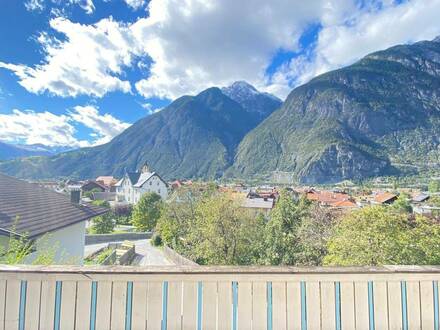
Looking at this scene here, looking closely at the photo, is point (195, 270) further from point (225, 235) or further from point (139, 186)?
point (139, 186)

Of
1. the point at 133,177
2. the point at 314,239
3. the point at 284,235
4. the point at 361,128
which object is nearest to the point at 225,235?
the point at 284,235

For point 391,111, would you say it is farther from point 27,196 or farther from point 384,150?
point 27,196

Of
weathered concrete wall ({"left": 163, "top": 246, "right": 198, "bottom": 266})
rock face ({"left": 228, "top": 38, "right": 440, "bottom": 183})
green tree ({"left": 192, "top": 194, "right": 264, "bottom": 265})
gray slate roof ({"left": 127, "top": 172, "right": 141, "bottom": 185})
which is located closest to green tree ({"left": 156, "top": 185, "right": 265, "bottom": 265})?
green tree ({"left": 192, "top": 194, "right": 264, "bottom": 265})

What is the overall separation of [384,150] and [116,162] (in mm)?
164027

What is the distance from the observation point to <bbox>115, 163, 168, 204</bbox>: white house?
176ft

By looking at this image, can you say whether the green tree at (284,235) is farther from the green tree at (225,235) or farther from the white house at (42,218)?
the white house at (42,218)

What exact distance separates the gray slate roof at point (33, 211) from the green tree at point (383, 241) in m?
7.80

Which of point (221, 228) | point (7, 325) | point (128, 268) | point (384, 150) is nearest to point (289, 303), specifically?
point (128, 268)

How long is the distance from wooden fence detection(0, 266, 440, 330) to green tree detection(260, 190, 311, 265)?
11358mm

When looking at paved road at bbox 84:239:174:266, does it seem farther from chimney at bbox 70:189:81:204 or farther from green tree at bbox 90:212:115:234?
chimney at bbox 70:189:81:204

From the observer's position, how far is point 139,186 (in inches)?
2115

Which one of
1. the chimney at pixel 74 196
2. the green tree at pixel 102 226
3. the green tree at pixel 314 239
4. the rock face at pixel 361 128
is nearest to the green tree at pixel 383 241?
the green tree at pixel 314 239

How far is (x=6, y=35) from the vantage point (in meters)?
16.0

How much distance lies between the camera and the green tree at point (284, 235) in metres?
13.8
